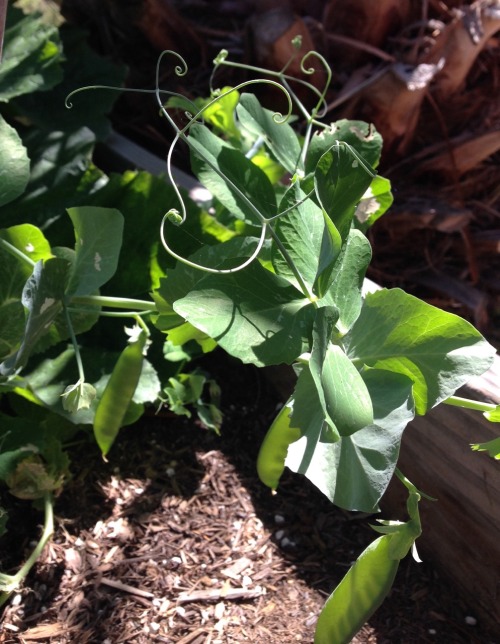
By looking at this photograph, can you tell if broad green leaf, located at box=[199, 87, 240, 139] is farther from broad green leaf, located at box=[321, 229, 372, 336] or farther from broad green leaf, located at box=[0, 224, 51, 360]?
broad green leaf, located at box=[321, 229, 372, 336]

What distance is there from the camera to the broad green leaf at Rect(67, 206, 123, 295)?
826 millimetres

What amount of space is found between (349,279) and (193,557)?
49cm

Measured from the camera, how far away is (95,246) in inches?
33.1

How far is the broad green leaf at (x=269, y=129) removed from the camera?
2.94 feet

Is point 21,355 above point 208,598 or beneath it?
above

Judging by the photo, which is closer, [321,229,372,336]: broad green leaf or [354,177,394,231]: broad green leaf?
[321,229,372,336]: broad green leaf

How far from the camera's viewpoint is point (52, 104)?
4.48 feet

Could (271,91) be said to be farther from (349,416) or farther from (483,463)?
(349,416)

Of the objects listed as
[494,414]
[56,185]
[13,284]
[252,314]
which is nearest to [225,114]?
[56,185]

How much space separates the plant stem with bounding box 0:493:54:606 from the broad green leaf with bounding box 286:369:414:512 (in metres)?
0.42

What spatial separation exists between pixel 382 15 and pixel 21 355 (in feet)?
3.56

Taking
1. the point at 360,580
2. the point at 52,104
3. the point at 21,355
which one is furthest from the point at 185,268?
the point at 52,104

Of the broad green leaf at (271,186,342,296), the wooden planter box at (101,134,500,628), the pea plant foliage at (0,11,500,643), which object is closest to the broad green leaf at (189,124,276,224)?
the pea plant foliage at (0,11,500,643)

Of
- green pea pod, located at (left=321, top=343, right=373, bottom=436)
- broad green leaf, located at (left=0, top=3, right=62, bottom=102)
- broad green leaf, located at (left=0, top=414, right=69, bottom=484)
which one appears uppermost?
green pea pod, located at (left=321, top=343, right=373, bottom=436)
